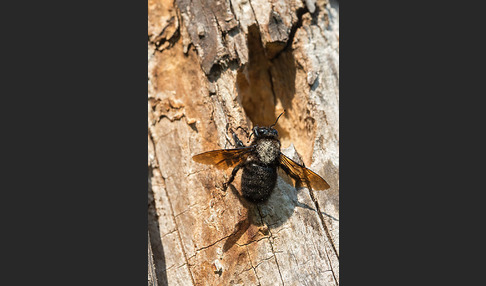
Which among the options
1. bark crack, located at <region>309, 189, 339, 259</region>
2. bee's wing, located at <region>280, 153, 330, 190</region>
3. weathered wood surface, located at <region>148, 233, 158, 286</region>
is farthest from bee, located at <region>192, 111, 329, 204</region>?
weathered wood surface, located at <region>148, 233, 158, 286</region>

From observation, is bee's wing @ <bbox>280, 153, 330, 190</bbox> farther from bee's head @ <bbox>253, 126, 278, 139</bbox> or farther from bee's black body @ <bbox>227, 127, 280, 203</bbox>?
bee's head @ <bbox>253, 126, 278, 139</bbox>

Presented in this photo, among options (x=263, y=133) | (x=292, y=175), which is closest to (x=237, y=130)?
(x=263, y=133)

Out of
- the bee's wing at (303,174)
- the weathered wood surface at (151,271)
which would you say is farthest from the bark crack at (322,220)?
the weathered wood surface at (151,271)

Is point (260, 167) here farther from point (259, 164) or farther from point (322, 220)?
point (322, 220)

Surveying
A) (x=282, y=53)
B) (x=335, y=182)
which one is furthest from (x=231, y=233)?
(x=282, y=53)

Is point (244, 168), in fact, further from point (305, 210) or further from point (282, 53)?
point (282, 53)

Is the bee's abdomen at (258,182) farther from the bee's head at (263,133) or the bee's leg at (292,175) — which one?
the bee's head at (263,133)

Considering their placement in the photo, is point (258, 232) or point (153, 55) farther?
point (153, 55)

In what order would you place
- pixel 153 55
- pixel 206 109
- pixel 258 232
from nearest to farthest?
pixel 258 232 → pixel 206 109 → pixel 153 55
